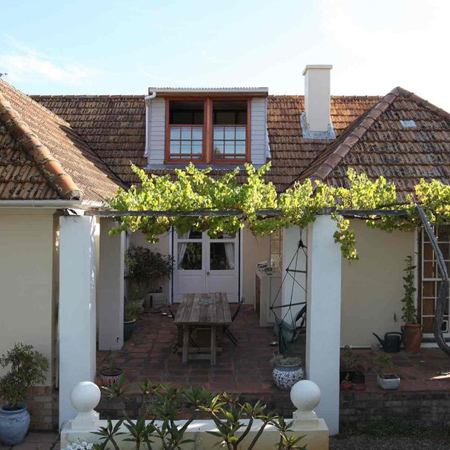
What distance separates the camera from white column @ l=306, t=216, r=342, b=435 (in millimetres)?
7059

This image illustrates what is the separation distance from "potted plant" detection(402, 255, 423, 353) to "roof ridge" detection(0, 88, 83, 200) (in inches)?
246

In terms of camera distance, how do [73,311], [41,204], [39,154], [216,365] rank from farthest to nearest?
[216,365]
[39,154]
[73,311]
[41,204]

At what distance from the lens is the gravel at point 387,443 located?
662cm

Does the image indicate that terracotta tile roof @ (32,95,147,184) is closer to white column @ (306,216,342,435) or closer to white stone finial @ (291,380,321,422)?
white column @ (306,216,342,435)

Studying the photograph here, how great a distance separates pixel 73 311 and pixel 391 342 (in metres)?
5.80

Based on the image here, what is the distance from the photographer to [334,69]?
13430 mm

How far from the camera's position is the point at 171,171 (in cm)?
1258

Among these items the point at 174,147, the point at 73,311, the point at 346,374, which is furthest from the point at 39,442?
the point at 174,147

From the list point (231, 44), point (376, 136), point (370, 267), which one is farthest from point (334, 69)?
point (370, 267)

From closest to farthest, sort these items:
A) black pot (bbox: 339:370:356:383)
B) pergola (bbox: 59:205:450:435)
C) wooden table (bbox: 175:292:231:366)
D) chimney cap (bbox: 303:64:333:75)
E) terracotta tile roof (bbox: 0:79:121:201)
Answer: terracotta tile roof (bbox: 0:79:121:201), pergola (bbox: 59:205:450:435), black pot (bbox: 339:370:356:383), wooden table (bbox: 175:292:231:366), chimney cap (bbox: 303:64:333:75)

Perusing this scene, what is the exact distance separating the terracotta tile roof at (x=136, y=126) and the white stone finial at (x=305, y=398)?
6.51 metres

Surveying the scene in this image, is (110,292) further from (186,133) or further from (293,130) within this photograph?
(293,130)

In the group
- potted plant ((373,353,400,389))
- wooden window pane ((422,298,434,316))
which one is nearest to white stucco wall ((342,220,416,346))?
wooden window pane ((422,298,434,316))

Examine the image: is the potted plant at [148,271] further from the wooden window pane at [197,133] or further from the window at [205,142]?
the wooden window pane at [197,133]
